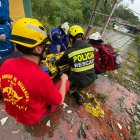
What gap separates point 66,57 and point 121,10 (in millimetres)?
27819

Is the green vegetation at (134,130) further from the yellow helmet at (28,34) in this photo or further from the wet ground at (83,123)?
the yellow helmet at (28,34)

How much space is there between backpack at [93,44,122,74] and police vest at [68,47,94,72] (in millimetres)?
928

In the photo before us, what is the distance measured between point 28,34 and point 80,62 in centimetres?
197

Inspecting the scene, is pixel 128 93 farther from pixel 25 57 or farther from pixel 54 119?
pixel 25 57

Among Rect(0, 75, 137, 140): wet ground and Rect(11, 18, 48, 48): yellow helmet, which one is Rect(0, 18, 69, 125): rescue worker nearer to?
Rect(11, 18, 48, 48): yellow helmet

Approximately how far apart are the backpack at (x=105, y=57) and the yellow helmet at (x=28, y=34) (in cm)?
291

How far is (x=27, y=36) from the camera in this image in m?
2.33

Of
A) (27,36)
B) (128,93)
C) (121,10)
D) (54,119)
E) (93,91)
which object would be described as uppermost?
(27,36)

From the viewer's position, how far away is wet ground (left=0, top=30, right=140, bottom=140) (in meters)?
3.56

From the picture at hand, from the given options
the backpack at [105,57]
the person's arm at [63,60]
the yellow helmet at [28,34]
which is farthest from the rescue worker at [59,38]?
the yellow helmet at [28,34]

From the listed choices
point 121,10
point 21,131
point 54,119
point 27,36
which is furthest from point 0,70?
point 121,10

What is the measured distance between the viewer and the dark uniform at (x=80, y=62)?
4.18 m

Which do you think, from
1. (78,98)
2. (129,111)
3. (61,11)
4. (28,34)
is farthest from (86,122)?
(61,11)

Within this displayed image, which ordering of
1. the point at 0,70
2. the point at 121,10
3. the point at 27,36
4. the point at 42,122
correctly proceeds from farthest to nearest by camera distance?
the point at 121,10, the point at 42,122, the point at 0,70, the point at 27,36
